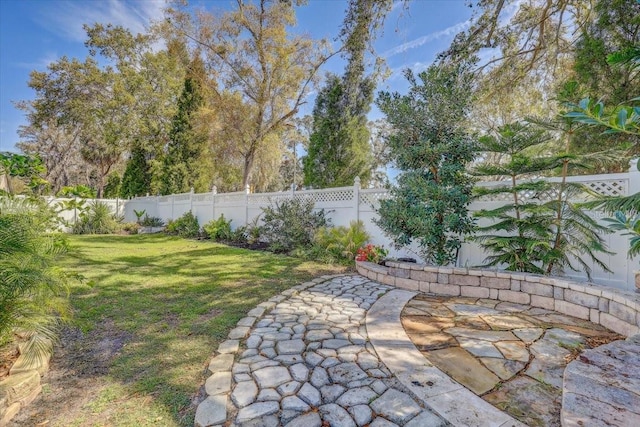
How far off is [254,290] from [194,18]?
546 inches

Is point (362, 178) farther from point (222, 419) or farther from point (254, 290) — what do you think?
point (222, 419)

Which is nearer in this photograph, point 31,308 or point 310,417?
point 310,417

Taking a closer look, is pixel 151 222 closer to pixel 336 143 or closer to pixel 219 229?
pixel 219 229

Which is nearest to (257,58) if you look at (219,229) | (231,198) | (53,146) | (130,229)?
(231,198)

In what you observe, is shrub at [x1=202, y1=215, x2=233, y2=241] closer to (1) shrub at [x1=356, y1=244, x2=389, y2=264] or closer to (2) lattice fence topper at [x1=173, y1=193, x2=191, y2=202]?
(2) lattice fence topper at [x1=173, y1=193, x2=191, y2=202]

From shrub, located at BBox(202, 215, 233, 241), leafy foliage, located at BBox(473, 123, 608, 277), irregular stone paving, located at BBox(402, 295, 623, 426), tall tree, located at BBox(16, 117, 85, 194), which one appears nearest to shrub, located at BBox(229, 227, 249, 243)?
shrub, located at BBox(202, 215, 233, 241)

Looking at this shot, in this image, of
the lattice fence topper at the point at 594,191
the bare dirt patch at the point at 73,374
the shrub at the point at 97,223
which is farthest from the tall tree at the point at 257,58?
the bare dirt patch at the point at 73,374

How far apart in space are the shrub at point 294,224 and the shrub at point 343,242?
74 centimetres

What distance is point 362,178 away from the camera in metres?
11.3

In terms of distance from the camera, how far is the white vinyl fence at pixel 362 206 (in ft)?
12.8

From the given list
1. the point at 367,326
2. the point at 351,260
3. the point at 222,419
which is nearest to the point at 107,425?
the point at 222,419

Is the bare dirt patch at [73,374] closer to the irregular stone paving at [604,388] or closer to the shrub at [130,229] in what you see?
the irregular stone paving at [604,388]

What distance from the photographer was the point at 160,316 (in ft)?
10.7

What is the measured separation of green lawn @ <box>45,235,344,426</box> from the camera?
5.99ft
